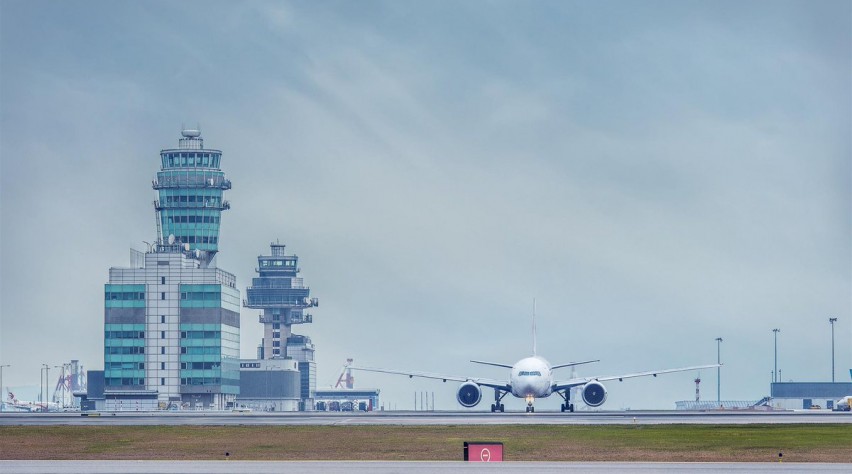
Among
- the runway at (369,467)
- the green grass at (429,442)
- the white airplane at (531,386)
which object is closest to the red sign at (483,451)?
the runway at (369,467)

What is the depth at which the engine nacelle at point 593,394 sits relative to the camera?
503 feet

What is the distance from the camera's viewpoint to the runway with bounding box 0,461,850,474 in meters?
Result: 55.9

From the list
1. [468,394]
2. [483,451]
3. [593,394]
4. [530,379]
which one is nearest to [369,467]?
[483,451]

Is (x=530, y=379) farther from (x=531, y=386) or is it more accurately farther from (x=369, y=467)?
(x=369, y=467)

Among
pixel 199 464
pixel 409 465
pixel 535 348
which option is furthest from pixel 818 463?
pixel 535 348

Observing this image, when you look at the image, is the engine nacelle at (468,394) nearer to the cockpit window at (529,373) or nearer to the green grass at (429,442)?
the cockpit window at (529,373)

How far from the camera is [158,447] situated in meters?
76.8

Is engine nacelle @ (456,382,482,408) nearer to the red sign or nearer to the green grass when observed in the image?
the green grass

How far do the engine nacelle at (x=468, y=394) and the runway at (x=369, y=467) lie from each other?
297 feet

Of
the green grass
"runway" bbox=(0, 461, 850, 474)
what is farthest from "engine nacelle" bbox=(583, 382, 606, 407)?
"runway" bbox=(0, 461, 850, 474)

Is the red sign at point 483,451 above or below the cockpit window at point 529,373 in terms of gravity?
below

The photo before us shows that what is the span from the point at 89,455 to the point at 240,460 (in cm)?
1005

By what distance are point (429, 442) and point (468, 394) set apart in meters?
74.1

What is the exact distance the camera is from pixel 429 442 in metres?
78.9
